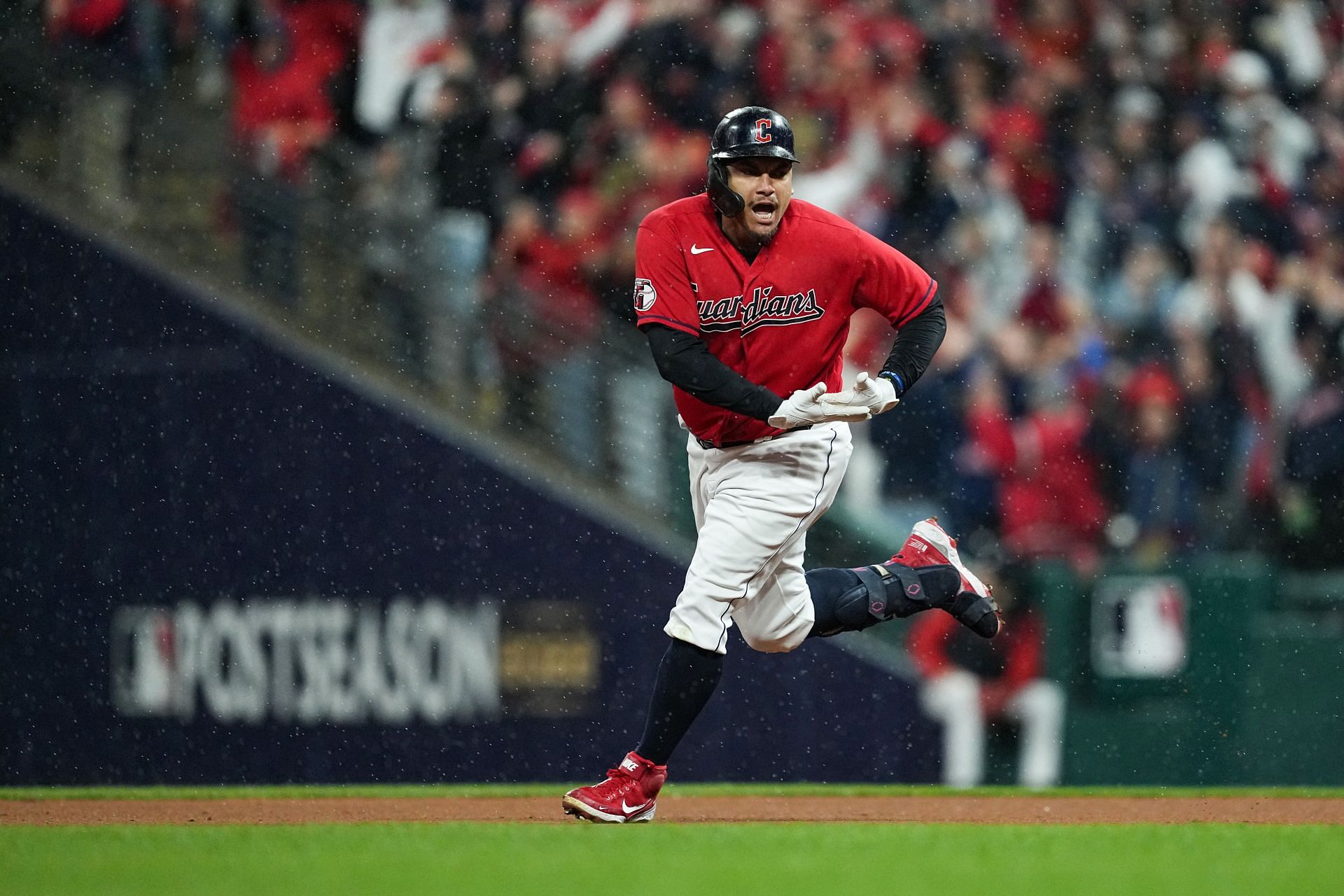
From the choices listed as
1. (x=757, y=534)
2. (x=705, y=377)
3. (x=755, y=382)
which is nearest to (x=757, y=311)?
(x=755, y=382)

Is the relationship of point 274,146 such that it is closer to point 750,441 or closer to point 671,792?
point 671,792

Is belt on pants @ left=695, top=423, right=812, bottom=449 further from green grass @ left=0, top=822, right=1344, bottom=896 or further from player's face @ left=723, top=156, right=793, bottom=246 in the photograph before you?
green grass @ left=0, top=822, right=1344, bottom=896

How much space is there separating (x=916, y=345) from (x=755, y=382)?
503mm

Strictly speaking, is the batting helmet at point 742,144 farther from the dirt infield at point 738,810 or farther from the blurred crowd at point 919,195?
the blurred crowd at point 919,195

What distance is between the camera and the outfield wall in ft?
27.6

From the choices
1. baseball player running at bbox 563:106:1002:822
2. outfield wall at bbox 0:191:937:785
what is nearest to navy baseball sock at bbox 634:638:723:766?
baseball player running at bbox 563:106:1002:822

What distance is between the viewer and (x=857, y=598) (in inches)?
229

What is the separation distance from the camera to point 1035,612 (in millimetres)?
8461

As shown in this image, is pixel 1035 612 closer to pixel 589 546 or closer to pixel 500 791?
pixel 589 546

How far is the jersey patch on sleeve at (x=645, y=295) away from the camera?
5.38m

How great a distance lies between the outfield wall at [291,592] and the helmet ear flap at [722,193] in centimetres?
320

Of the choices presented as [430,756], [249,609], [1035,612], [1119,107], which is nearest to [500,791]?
[430,756]

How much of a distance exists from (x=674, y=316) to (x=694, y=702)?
3.57ft

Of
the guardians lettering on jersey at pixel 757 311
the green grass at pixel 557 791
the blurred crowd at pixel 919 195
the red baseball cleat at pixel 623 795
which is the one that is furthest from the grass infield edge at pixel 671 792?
the guardians lettering on jersey at pixel 757 311
